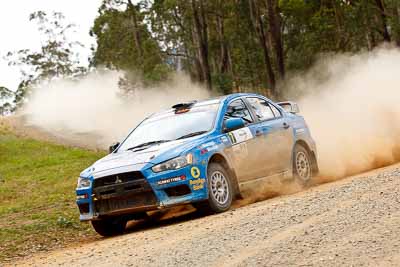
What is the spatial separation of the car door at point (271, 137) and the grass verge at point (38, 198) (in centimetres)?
290

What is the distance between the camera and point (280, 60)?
41.1 m

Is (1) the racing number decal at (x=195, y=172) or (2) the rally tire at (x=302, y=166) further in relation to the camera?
(2) the rally tire at (x=302, y=166)

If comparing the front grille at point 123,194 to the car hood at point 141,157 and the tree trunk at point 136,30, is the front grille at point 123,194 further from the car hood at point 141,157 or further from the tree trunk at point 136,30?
the tree trunk at point 136,30

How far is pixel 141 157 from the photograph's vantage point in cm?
1028

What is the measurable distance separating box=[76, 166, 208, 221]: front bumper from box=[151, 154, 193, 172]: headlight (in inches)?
2.3

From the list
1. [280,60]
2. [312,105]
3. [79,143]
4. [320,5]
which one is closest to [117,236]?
[312,105]

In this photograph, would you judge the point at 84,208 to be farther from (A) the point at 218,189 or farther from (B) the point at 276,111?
(B) the point at 276,111

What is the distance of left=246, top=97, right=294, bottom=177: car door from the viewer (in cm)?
1172

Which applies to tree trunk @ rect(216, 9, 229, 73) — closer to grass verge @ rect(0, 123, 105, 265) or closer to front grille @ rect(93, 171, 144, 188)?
grass verge @ rect(0, 123, 105, 265)

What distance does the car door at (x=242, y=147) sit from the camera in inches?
435

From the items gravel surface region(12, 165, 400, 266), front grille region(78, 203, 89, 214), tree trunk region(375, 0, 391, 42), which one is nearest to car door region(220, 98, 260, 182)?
gravel surface region(12, 165, 400, 266)

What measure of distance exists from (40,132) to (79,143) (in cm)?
971

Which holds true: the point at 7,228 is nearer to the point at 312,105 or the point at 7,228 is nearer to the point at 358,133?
the point at 358,133

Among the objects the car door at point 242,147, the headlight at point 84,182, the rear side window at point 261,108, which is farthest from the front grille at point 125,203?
the rear side window at point 261,108
